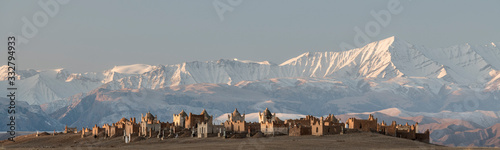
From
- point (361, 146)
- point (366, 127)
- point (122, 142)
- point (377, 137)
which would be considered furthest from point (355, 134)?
point (122, 142)

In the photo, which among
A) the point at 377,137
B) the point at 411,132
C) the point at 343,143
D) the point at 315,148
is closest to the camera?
the point at 315,148

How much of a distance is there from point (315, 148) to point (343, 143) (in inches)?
468

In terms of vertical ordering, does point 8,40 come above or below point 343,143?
above

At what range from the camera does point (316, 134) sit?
177 metres

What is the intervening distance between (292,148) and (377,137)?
3450cm

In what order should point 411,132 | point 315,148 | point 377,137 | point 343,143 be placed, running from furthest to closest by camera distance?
point 411,132 → point 377,137 → point 343,143 → point 315,148

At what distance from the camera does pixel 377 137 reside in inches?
6634

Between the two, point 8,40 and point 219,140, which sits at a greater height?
point 8,40

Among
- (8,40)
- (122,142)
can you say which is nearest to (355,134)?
(122,142)

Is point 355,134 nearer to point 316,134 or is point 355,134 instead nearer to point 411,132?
point 316,134

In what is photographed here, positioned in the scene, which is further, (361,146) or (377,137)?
(377,137)

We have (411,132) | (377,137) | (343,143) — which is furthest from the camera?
(411,132)

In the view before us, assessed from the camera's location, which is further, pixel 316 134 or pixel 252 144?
pixel 316 134

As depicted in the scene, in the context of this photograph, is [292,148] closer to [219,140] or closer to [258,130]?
[219,140]
